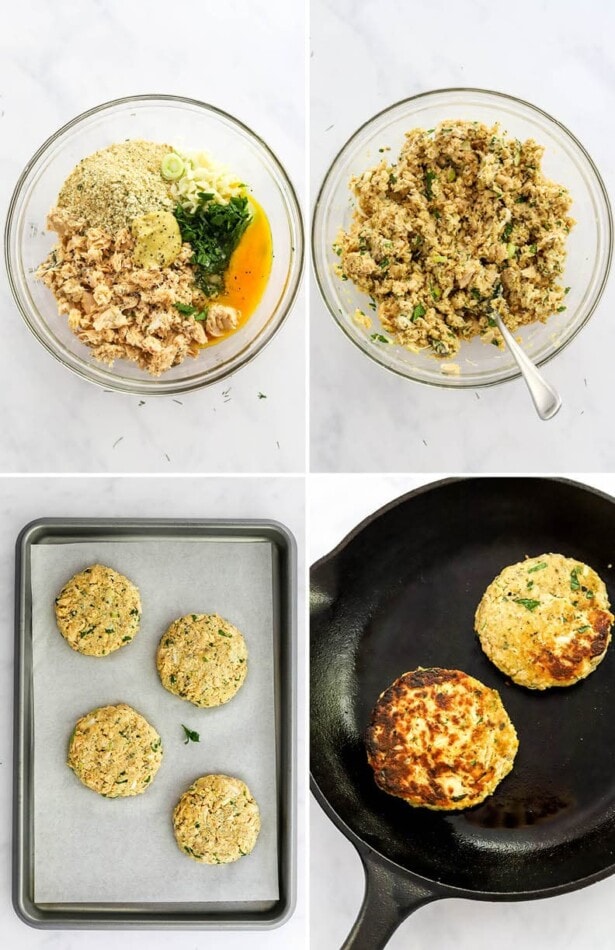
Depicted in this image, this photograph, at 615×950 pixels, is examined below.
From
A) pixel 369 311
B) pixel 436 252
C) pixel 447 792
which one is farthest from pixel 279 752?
pixel 436 252

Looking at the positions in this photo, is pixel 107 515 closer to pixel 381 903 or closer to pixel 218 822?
pixel 218 822

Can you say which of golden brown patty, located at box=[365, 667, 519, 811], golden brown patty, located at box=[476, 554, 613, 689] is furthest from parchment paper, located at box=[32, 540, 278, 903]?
golden brown patty, located at box=[476, 554, 613, 689]

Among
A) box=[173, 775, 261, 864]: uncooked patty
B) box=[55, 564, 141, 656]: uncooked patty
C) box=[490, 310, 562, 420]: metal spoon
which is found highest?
box=[490, 310, 562, 420]: metal spoon

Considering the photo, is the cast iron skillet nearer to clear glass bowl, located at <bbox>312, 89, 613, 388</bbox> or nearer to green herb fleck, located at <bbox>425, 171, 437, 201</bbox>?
clear glass bowl, located at <bbox>312, 89, 613, 388</bbox>

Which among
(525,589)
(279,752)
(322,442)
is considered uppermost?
(322,442)

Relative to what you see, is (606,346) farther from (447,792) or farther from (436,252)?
(447,792)

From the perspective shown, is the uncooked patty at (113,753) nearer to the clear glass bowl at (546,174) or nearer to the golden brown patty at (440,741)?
the golden brown patty at (440,741)

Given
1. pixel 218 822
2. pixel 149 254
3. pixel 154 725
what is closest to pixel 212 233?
pixel 149 254
